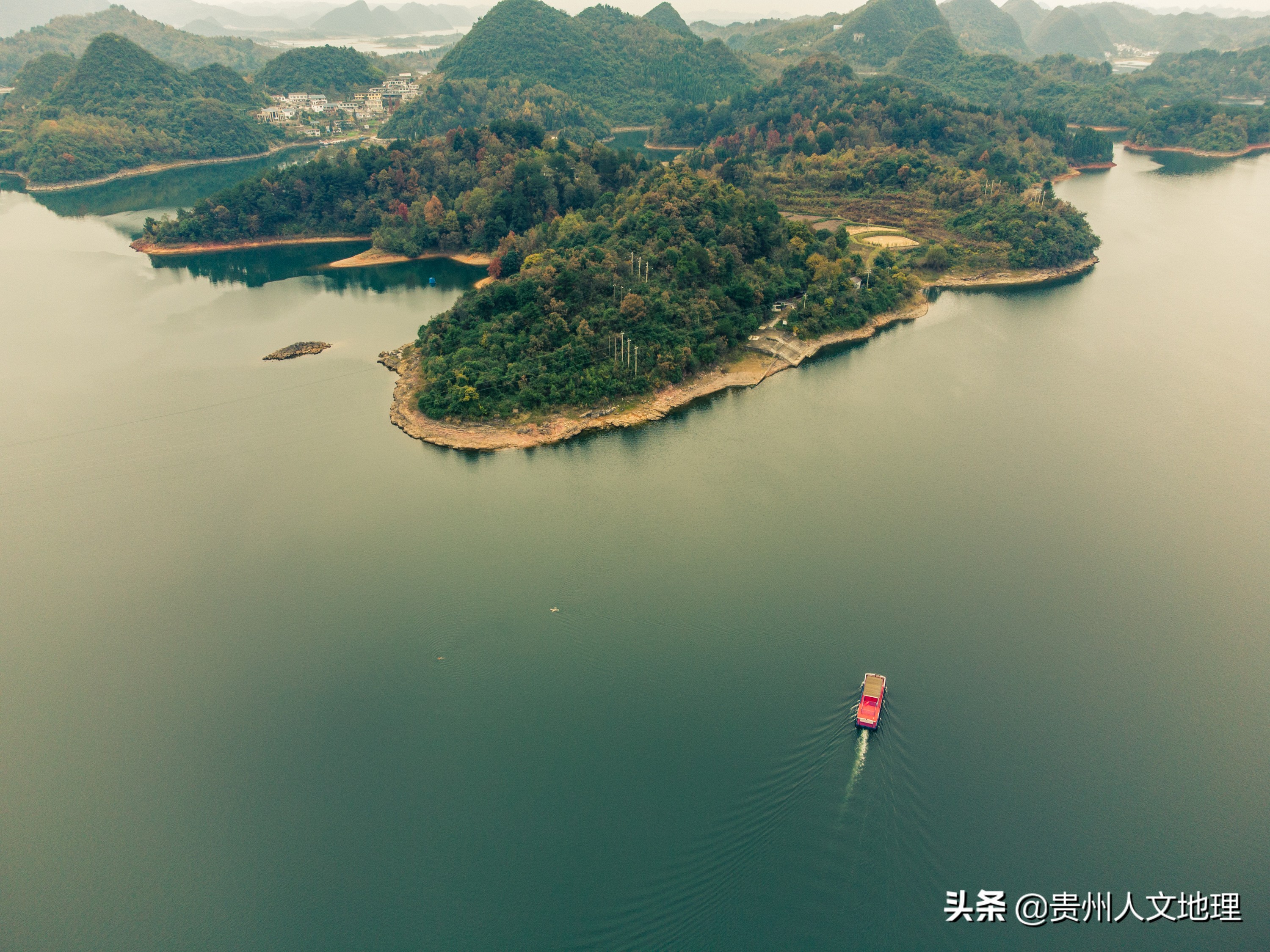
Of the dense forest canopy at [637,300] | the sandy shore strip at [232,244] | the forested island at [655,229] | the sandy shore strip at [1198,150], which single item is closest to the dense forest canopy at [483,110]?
the forested island at [655,229]

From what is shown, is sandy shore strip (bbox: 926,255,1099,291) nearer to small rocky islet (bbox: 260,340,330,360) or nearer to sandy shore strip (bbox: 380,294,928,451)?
sandy shore strip (bbox: 380,294,928,451)

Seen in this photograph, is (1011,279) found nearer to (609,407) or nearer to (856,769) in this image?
(609,407)

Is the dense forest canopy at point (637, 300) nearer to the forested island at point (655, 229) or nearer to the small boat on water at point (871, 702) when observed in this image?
the forested island at point (655, 229)

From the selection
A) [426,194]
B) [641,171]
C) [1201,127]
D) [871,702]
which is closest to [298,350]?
[426,194]

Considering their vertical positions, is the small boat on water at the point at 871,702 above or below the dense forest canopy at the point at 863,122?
below

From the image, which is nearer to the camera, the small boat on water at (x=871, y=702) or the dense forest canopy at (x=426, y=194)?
the small boat on water at (x=871, y=702)

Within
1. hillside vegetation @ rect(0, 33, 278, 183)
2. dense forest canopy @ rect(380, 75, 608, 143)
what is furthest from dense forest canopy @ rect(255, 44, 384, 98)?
dense forest canopy @ rect(380, 75, 608, 143)
